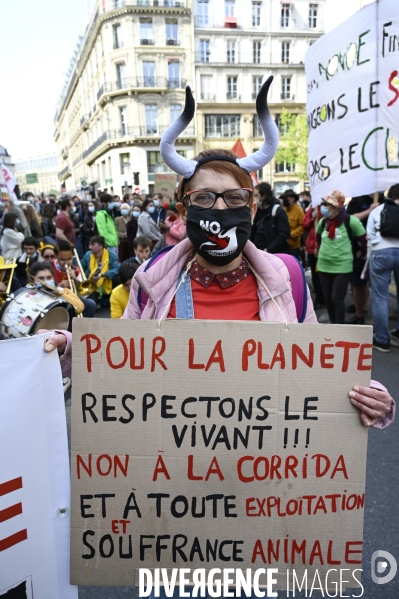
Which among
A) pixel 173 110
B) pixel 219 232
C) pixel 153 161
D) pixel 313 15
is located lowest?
pixel 219 232

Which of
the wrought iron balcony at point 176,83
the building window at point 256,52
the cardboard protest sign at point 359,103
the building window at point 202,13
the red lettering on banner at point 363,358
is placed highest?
the building window at point 202,13

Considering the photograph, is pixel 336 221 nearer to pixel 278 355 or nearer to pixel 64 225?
pixel 278 355

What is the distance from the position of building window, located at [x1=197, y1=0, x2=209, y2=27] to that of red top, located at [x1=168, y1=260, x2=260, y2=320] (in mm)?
45649

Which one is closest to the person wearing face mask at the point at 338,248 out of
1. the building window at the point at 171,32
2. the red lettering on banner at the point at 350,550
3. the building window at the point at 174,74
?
the red lettering on banner at the point at 350,550

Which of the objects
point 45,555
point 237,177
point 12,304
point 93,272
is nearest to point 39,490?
point 45,555

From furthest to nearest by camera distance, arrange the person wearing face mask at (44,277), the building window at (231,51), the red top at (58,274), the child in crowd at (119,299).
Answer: the building window at (231,51), the red top at (58,274), the person wearing face mask at (44,277), the child in crowd at (119,299)

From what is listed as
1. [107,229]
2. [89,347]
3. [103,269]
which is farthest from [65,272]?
[89,347]

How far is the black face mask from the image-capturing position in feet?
4.92

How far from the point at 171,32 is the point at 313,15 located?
44.1 ft

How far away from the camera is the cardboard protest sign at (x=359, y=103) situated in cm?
383

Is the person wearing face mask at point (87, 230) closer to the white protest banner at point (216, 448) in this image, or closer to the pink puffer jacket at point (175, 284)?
the pink puffer jacket at point (175, 284)

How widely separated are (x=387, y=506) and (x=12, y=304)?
328 centimetres

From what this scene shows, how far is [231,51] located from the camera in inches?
1591

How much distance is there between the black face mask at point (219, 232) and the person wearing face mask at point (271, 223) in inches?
176
